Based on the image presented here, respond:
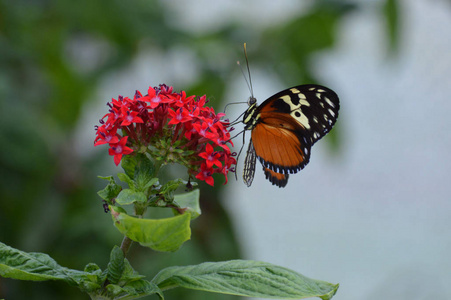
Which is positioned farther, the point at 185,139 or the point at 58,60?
the point at 58,60

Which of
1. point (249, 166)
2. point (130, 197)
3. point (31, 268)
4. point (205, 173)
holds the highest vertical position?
point (249, 166)

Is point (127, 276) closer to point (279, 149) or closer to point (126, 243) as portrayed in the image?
point (126, 243)

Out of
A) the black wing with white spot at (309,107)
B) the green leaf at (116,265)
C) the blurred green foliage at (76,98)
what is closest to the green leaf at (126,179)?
the green leaf at (116,265)

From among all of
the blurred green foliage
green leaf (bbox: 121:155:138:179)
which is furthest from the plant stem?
the blurred green foliage

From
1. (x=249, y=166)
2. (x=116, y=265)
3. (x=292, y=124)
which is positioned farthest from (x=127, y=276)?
(x=292, y=124)

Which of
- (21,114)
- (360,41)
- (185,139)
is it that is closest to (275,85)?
(360,41)

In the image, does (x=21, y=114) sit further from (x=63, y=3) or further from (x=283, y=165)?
(x=283, y=165)

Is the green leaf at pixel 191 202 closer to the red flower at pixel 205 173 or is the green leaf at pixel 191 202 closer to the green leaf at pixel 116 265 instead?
the red flower at pixel 205 173
